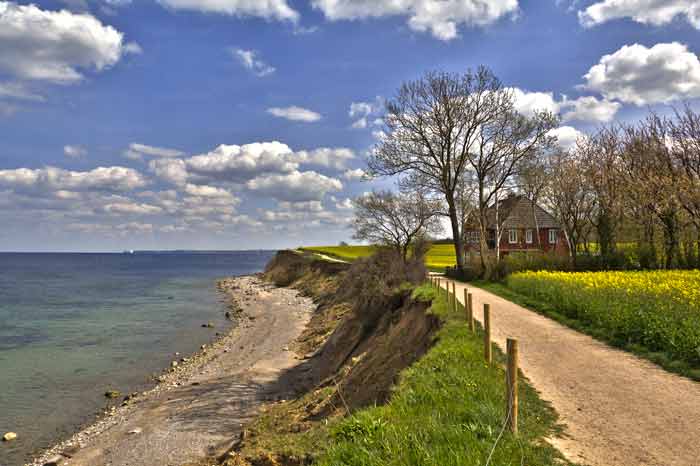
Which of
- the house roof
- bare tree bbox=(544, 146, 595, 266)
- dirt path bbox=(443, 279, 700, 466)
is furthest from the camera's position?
the house roof

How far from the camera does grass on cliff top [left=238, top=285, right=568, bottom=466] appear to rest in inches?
217

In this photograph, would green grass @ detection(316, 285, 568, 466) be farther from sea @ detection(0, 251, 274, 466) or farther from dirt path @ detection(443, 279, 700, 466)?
sea @ detection(0, 251, 274, 466)

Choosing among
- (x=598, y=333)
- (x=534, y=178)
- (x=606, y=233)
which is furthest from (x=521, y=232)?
(x=598, y=333)

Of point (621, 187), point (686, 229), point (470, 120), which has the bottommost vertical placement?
point (686, 229)

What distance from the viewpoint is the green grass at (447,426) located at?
5484mm

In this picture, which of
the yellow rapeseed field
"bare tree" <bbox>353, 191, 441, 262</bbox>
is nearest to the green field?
"bare tree" <bbox>353, 191, 441, 262</bbox>

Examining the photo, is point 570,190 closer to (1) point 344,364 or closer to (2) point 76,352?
(1) point 344,364

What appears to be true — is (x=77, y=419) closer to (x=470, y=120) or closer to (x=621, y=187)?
(x=470, y=120)

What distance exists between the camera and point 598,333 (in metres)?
13.4

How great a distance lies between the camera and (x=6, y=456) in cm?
1425

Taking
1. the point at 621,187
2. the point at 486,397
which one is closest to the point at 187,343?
the point at 486,397

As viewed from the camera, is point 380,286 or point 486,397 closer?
point 486,397

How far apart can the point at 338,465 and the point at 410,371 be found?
13.3ft

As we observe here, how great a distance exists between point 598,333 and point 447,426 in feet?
30.5
